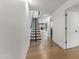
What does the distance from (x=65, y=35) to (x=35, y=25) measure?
163 inches

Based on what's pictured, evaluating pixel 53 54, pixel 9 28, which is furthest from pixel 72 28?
Result: pixel 9 28

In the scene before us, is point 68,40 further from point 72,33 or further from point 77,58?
point 77,58

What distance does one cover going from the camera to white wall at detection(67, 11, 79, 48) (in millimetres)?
5343

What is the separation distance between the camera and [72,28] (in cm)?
549

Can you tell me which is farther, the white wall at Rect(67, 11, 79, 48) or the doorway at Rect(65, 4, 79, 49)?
the white wall at Rect(67, 11, 79, 48)

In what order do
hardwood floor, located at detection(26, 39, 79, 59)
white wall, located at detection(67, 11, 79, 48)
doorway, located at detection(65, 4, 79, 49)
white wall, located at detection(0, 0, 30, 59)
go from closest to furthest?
white wall, located at detection(0, 0, 30, 59), hardwood floor, located at detection(26, 39, 79, 59), doorway, located at detection(65, 4, 79, 49), white wall, located at detection(67, 11, 79, 48)

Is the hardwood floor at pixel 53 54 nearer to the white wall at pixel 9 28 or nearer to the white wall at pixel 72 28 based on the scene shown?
the white wall at pixel 72 28

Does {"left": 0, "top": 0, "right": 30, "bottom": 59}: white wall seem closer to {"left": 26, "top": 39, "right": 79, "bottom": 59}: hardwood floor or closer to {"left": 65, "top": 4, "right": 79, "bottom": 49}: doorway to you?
{"left": 26, "top": 39, "right": 79, "bottom": 59}: hardwood floor

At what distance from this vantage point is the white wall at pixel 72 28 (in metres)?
5.34

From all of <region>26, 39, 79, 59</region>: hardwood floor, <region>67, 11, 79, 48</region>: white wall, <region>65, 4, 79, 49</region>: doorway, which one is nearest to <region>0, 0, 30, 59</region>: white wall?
<region>26, 39, 79, 59</region>: hardwood floor

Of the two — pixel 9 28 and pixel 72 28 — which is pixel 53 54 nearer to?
pixel 72 28

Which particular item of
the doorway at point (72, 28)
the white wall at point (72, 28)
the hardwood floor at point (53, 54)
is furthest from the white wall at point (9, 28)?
the white wall at point (72, 28)

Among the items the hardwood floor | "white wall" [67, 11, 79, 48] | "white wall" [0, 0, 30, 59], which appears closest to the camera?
"white wall" [0, 0, 30, 59]

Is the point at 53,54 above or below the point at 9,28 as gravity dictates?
below
